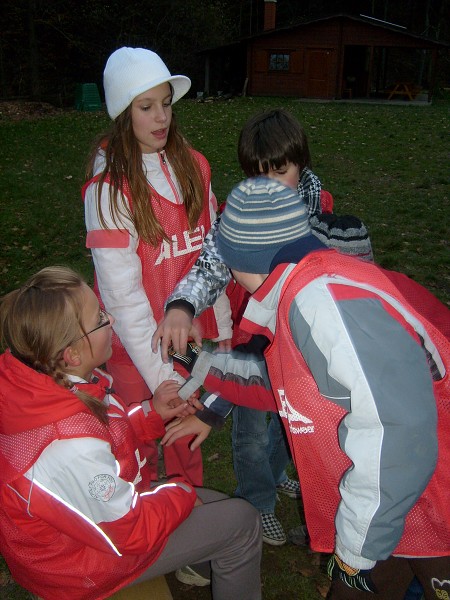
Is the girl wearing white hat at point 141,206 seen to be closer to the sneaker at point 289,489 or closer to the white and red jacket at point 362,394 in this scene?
the white and red jacket at point 362,394

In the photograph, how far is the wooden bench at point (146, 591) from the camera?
2.08 m

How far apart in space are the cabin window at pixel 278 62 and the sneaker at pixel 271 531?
25.2 meters

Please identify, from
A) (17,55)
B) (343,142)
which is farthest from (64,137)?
(17,55)

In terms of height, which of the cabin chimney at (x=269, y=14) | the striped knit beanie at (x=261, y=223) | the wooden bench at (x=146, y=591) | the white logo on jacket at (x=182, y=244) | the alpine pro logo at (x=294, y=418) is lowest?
the wooden bench at (x=146, y=591)

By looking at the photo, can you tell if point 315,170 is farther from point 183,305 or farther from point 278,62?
point 278,62

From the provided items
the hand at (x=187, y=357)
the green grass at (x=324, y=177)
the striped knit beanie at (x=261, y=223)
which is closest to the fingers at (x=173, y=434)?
the hand at (x=187, y=357)

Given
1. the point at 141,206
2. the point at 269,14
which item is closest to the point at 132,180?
the point at 141,206

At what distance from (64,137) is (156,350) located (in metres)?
14.2

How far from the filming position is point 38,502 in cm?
168

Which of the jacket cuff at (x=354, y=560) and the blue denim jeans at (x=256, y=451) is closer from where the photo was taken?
the jacket cuff at (x=354, y=560)

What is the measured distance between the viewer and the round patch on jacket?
170 centimetres

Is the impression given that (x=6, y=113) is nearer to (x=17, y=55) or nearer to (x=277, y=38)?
(x=17, y=55)

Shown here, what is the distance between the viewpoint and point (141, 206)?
2330 millimetres

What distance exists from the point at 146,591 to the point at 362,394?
4.16 feet
